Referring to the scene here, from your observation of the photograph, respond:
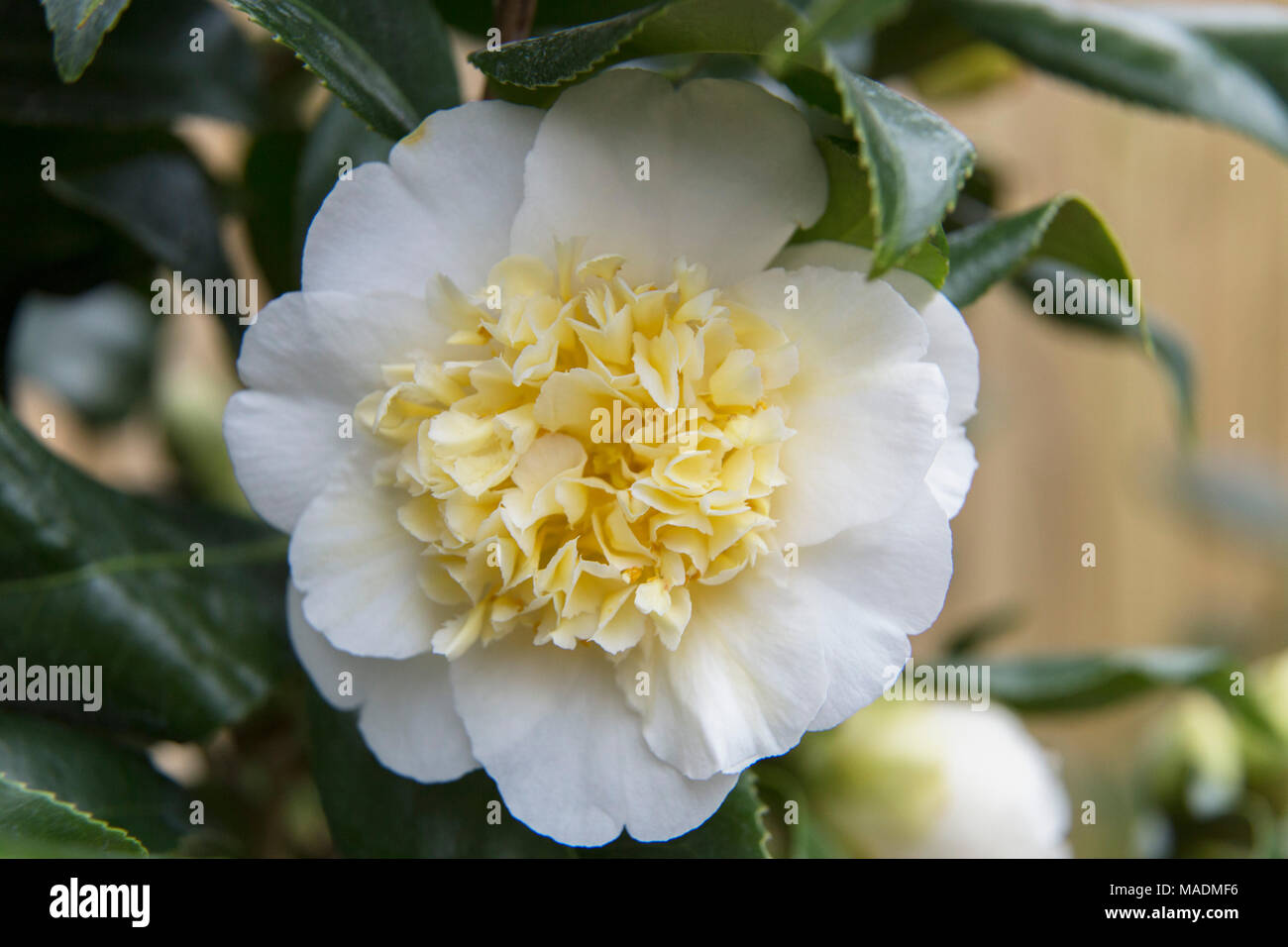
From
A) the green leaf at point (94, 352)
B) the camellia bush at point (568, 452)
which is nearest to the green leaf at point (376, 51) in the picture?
the camellia bush at point (568, 452)

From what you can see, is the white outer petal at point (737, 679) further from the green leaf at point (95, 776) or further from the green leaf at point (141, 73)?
the green leaf at point (141, 73)

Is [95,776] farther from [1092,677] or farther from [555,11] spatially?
[1092,677]

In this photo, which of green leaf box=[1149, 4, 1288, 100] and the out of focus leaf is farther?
the out of focus leaf

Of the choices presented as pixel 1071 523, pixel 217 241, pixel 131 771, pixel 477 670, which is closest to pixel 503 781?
pixel 477 670

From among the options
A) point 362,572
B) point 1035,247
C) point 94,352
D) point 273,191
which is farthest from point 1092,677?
point 94,352

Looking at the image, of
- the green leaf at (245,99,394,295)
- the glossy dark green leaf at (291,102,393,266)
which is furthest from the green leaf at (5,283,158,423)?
the glossy dark green leaf at (291,102,393,266)

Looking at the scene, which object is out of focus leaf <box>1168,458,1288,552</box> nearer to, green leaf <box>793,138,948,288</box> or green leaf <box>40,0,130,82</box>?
Answer: green leaf <box>793,138,948,288</box>
